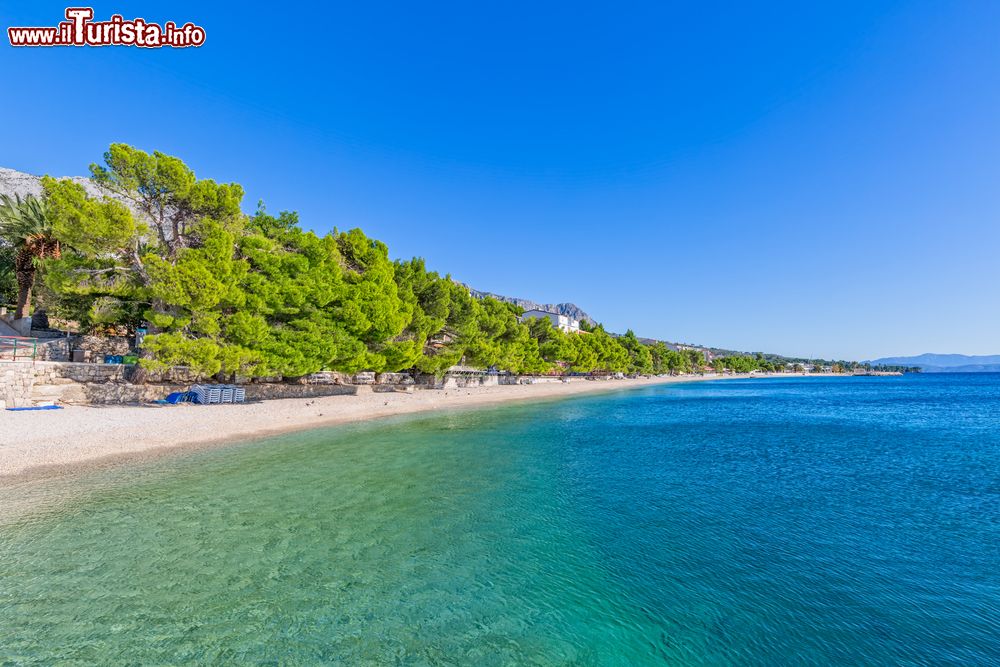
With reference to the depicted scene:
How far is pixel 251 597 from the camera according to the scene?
6.00m

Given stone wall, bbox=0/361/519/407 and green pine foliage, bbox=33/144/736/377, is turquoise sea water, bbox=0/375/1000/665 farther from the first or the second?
stone wall, bbox=0/361/519/407

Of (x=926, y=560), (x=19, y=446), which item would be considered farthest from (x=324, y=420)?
(x=926, y=560)

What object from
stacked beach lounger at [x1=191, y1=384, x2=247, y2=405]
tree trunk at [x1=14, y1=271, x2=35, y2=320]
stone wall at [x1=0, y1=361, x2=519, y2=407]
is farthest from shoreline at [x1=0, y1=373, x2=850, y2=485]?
tree trunk at [x1=14, y1=271, x2=35, y2=320]

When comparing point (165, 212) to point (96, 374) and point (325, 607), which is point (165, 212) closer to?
point (96, 374)

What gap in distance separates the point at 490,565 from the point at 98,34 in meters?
24.8

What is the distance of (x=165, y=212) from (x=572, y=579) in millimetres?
29052

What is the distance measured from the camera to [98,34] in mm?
16875

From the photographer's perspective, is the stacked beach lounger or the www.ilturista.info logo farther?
the stacked beach lounger

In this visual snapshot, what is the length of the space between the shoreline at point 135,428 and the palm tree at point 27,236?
59.9 feet

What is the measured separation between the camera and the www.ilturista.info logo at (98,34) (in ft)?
54.8

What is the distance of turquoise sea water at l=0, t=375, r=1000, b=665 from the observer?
5.14 metres

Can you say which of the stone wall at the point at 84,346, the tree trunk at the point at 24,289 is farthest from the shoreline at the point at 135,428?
the tree trunk at the point at 24,289

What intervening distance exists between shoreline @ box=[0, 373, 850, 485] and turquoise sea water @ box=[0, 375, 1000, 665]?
1525 millimetres

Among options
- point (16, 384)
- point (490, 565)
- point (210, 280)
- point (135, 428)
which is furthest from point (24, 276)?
point (490, 565)
